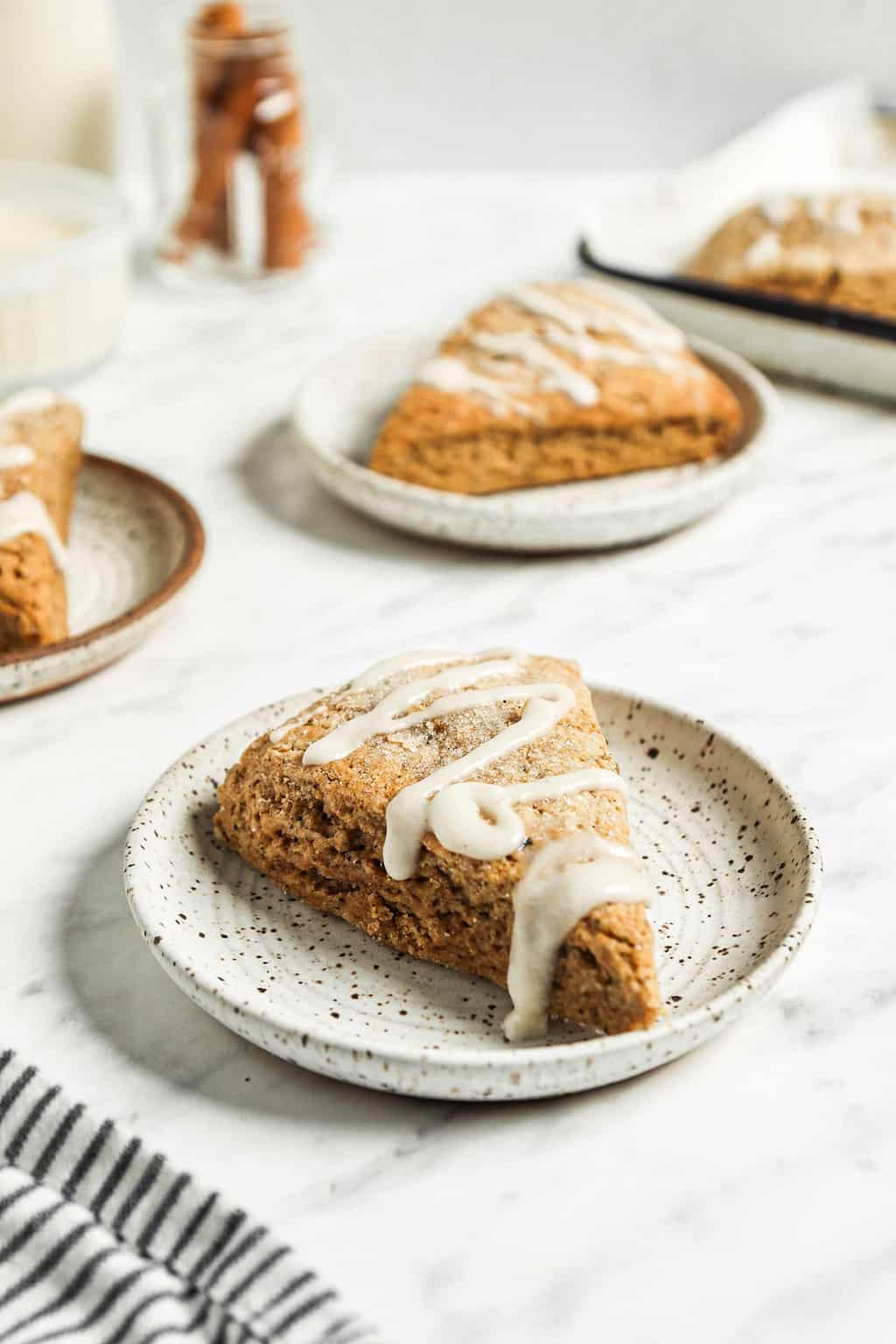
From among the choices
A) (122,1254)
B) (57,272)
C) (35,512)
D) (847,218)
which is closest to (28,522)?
(35,512)

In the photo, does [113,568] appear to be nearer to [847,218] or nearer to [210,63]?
[210,63]

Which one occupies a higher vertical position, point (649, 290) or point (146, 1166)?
point (649, 290)

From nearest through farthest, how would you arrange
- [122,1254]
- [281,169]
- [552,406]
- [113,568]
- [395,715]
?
[122,1254] < [395,715] < [113,568] < [552,406] < [281,169]

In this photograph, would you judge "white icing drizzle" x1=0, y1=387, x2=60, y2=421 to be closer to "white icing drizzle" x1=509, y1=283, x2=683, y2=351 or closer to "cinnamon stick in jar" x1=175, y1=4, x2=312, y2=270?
"white icing drizzle" x1=509, y1=283, x2=683, y2=351

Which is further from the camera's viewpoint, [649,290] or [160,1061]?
[649,290]

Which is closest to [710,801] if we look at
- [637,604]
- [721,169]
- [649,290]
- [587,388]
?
[637,604]

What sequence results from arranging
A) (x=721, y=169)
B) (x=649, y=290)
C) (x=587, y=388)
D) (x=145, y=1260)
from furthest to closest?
(x=721, y=169) < (x=649, y=290) < (x=587, y=388) < (x=145, y=1260)

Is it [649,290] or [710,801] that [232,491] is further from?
[710,801]
